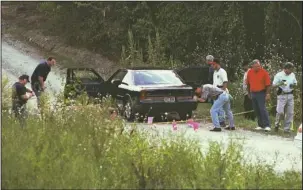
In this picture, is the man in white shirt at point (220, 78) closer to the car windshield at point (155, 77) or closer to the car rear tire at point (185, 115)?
the car rear tire at point (185, 115)

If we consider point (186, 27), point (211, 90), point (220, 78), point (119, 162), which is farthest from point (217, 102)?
point (186, 27)

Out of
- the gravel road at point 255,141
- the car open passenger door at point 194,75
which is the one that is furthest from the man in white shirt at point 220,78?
the car open passenger door at point 194,75

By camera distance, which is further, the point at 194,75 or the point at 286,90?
the point at 194,75

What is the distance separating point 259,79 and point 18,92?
4.06 meters

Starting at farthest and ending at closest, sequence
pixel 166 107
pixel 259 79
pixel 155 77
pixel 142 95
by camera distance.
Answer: pixel 155 77 → pixel 142 95 → pixel 166 107 → pixel 259 79

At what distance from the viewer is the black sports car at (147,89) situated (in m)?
10.8

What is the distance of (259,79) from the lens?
987 cm

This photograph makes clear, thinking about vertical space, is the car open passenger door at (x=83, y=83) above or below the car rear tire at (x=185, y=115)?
above

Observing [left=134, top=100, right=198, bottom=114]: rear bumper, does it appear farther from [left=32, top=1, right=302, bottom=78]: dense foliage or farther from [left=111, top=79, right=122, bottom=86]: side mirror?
[left=32, top=1, right=302, bottom=78]: dense foliage

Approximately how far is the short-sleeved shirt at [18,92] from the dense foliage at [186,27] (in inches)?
244

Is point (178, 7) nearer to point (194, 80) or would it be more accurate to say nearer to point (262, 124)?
point (194, 80)

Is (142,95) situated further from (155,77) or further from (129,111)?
(129,111)

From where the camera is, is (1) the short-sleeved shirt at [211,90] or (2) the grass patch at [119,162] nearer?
(2) the grass patch at [119,162]

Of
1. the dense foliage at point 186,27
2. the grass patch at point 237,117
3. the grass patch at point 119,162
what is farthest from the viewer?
the dense foliage at point 186,27
